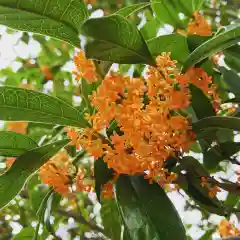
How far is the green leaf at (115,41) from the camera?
1.65 feet

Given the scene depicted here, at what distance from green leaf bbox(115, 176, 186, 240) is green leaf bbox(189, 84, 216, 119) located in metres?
0.15

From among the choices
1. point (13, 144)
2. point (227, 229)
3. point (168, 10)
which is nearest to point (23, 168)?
point (13, 144)

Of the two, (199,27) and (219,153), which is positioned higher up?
(199,27)

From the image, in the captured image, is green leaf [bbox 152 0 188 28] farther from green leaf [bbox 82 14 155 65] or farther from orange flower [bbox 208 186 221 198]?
orange flower [bbox 208 186 221 198]

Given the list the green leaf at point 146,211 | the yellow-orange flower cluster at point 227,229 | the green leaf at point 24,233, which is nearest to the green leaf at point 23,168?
the green leaf at point 146,211

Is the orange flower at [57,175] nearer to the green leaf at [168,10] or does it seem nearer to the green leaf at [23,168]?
the green leaf at [23,168]

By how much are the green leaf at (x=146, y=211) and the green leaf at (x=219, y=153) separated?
0.64ft

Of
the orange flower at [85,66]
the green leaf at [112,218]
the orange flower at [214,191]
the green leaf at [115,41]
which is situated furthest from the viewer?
the green leaf at [112,218]

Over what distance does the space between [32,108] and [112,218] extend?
0.31 meters

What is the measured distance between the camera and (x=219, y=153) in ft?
2.58

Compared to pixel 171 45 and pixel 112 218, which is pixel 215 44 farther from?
pixel 112 218

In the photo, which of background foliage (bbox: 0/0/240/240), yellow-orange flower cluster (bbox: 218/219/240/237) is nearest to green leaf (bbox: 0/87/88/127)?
background foliage (bbox: 0/0/240/240)

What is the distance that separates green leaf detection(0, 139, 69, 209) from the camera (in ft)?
2.18

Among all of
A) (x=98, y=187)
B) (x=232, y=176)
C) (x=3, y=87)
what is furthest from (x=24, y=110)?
(x=232, y=176)
